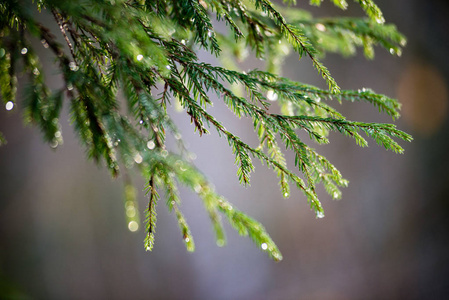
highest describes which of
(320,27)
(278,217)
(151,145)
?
(320,27)

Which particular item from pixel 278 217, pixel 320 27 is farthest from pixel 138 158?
pixel 278 217

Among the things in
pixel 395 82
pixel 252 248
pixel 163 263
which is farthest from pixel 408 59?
pixel 163 263

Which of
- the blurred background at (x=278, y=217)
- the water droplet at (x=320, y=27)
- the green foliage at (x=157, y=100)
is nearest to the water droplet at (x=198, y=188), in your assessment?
the green foliage at (x=157, y=100)

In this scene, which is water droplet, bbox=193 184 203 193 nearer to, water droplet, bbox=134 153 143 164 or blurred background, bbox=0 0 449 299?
water droplet, bbox=134 153 143 164

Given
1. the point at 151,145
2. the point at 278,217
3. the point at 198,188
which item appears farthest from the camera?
the point at 278,217

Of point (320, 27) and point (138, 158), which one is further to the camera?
point (320, 27)

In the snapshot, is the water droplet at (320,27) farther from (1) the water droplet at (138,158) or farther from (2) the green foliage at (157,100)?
(1) the water droplet at (138,158)

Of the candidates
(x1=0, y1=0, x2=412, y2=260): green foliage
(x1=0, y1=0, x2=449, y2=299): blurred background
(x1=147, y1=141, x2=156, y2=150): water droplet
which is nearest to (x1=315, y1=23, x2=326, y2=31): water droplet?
(x1=0, y1=0, x2=412, y2=260): green foliage

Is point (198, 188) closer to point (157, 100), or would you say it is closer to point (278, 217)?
point (157, 100)

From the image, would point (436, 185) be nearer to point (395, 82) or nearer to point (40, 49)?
point (395, 82)
